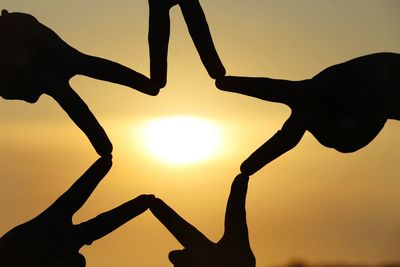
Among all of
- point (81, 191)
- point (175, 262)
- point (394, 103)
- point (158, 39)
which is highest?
point (158, 39)

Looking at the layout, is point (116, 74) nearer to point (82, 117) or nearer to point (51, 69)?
point (82, 117)

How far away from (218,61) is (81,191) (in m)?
1.49

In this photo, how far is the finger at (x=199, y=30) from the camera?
5926mm

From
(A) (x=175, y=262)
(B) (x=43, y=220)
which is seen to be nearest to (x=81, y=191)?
(B) (x=43, y=220)

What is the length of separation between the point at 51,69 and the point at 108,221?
51.1 inches

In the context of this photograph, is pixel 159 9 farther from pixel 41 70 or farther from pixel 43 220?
pixel 43 220

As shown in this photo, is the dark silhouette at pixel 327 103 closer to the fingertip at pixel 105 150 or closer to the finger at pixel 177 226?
the finger at pixel 177 226

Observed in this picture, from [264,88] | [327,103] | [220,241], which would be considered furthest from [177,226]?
[327,103]

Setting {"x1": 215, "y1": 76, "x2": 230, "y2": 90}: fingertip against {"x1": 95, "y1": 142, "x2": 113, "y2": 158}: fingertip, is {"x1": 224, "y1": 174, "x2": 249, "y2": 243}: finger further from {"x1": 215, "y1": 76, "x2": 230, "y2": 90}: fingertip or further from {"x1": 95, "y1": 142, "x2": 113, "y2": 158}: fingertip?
{"x1": 95, "y1": 142, "x2": 113, "y2": 158}: fingertip

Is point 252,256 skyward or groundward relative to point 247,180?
groundward

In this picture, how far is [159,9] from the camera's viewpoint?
5945mm

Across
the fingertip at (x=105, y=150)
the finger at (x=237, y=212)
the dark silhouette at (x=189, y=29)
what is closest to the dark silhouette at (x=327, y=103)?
the finger at (x=237, y=212)

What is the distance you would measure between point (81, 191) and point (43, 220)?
0.37 meters

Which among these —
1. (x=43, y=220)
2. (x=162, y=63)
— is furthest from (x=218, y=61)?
(x=43, y=220)
